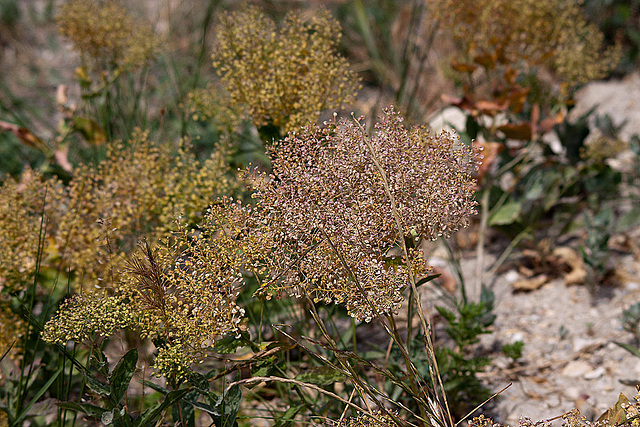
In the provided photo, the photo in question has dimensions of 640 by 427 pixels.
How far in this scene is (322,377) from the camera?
1336mm

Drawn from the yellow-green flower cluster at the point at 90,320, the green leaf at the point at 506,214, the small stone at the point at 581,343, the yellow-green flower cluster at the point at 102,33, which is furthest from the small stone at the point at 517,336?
the yellow-green flower cluster at the point at 102,33

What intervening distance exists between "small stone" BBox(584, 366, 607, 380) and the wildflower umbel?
39.9 inches

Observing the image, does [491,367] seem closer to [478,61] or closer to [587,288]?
[587,288]

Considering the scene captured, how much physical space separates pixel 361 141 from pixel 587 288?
58.7 inches

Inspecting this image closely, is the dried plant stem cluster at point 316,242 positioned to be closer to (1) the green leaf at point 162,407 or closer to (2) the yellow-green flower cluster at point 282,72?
(1) the green leaf at point 162,407

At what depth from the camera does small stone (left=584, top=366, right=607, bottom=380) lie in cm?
183

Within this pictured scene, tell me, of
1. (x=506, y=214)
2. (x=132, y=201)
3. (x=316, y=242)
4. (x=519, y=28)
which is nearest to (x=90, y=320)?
(x=316, y=242)

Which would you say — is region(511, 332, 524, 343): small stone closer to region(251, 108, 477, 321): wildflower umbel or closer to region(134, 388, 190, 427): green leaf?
region(251, 108, 477, 321): wildflower umbel

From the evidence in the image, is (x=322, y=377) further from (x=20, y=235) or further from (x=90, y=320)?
(x=20, y=235)

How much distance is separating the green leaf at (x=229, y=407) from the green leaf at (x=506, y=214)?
1.41 meters

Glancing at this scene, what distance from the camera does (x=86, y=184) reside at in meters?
1.78

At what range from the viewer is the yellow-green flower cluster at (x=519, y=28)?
207cm

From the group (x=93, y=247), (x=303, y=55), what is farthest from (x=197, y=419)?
(x=303, y=55)

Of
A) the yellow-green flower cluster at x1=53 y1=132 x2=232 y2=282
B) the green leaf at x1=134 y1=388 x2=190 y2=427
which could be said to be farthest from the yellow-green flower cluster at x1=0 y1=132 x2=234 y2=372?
the green leaf at x1=134 y1=388 x2=190 y2=427
